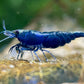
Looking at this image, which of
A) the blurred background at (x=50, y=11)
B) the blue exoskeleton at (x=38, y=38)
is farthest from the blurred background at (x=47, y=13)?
the blue exoskeleton at (x=38, y=38)

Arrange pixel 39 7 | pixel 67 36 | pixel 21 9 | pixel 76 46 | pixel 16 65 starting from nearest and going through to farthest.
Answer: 1. pixel 16 65
2. pixel 67 36
3. pixel 76 46
4. pixel 21 9
5. pixel 39 7

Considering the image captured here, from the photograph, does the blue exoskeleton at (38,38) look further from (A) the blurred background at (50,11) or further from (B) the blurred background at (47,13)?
(A) the blurred background at (50,11)

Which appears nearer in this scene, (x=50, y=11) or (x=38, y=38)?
(x=38, y=38)

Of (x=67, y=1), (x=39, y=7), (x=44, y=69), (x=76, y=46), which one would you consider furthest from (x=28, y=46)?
(x=67, y=1)

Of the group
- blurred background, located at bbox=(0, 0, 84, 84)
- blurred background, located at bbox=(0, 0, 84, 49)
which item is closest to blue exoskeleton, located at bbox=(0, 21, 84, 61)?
blurred background, located at bbox=(0, 0, 84, 84)

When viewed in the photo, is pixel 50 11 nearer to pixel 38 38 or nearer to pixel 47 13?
pixel 47 13

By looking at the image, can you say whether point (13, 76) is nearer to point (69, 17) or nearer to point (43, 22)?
point (43, 22)

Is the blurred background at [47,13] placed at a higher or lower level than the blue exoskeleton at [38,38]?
higher

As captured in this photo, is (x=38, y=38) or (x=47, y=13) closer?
(x=38, y=38)

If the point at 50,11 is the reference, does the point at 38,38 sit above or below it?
below

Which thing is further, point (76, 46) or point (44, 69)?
point (76, 46)

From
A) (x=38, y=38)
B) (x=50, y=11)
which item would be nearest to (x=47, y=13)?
(x=50, y=11)
